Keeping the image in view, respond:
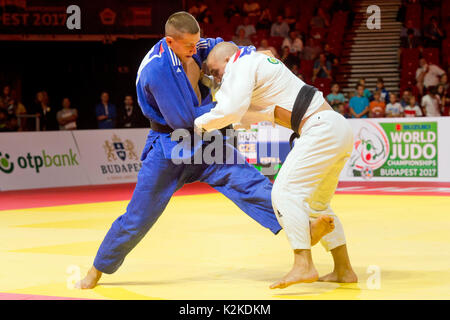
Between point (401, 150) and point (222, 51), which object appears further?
point (401, 150)

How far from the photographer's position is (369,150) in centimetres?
1586

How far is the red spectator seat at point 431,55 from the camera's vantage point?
19.8 metres

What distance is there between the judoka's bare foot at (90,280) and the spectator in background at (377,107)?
13.0 m

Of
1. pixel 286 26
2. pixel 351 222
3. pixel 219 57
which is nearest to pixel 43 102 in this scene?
pixel 286 26

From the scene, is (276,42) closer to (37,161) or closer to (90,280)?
(37,161)

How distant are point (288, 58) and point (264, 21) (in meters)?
2.94

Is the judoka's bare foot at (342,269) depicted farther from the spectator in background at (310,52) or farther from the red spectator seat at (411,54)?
the spectator in background at (310,52)

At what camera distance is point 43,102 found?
61.8 ft

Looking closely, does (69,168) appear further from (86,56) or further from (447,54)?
(447,54)

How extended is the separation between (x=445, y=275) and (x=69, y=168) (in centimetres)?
1170

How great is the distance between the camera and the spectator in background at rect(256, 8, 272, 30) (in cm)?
2277

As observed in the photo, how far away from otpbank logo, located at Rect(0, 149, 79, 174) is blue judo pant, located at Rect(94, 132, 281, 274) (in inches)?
409

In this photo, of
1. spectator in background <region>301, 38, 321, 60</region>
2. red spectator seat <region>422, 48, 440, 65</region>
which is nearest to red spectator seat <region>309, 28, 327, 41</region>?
spectator in background <region>301, 38, 321, 60</region>

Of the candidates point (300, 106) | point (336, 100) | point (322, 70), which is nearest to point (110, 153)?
point (336, 100)
